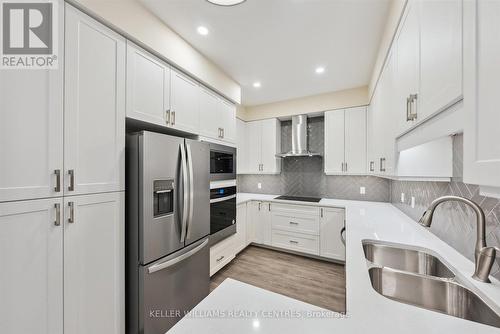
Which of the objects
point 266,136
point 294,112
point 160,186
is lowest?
point 160,186

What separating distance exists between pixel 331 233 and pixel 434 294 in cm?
202

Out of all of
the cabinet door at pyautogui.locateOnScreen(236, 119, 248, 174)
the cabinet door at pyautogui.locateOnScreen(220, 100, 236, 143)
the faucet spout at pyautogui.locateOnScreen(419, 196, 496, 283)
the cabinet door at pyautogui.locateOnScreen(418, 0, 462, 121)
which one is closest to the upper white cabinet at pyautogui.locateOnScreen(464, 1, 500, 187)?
the cabinet door at pyautogui.locateOnScreen(418, 0, 462, 121)

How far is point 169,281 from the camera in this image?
1588 millimetres

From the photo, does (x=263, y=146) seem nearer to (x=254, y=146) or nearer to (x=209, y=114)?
(x=254, y=146)

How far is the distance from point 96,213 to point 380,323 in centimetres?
156

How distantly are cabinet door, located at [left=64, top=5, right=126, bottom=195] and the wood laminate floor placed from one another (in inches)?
70.7

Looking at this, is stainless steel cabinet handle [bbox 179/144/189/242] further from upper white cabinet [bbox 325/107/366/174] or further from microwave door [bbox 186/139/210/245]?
upper white cabinet [bbox 325/107/366/174]

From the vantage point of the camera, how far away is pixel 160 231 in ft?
4.98

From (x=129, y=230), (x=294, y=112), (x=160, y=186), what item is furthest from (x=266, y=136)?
(x=129, y=230)

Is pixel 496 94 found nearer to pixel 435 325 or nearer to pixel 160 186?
pixel 435 325

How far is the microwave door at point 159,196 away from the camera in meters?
1.42

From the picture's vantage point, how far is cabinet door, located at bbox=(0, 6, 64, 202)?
954 millimetres

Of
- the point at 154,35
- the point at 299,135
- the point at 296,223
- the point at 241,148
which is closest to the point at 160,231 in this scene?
the point at 154,35

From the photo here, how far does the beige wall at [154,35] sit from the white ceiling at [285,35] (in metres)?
0.07
